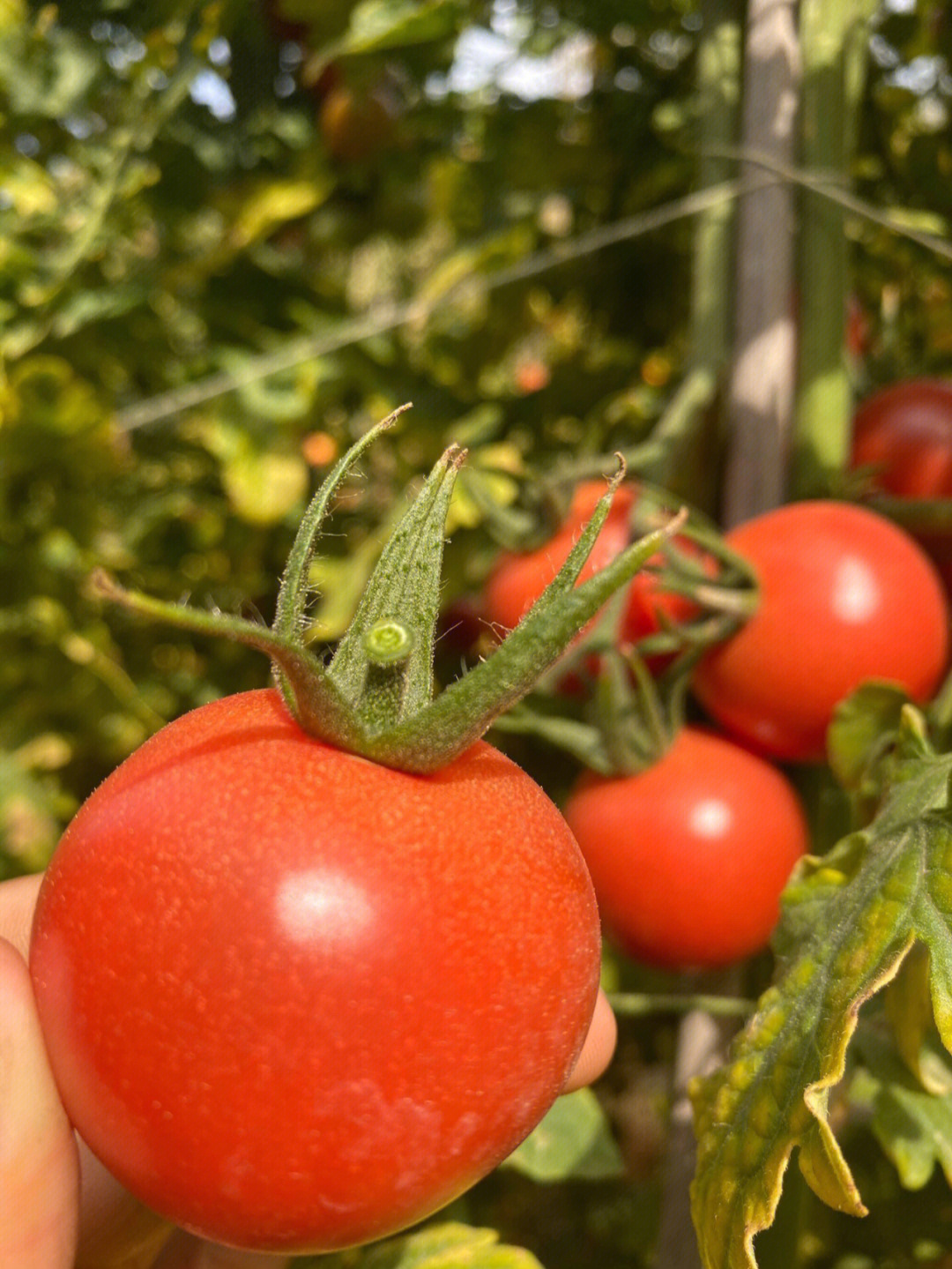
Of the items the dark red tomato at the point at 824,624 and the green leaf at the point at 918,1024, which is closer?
the green leaf at the point at 918,1024

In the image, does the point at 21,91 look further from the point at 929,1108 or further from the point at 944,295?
the point at 929,1108

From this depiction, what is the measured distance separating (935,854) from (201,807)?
295 mm

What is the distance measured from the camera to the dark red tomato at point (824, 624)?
75cm

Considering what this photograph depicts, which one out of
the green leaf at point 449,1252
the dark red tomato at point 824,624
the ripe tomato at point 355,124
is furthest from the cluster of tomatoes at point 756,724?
the ripe tomato at point 355,124

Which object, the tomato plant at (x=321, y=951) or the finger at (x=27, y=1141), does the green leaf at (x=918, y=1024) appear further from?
the finger at (x=27, y=1141)

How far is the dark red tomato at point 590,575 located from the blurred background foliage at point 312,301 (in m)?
0.03

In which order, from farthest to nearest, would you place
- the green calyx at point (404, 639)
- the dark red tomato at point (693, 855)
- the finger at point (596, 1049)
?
the dark red tomato at point (693, 855) < the finger at point (596, 1049) < the green calyx at point (404, 639)

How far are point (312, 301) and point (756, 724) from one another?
0.71 meters

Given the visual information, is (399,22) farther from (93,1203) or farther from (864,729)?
(93,1203)

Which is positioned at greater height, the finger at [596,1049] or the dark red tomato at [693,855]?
the finger at [596,1049]

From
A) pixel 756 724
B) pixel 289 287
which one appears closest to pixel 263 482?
pixel 289 287

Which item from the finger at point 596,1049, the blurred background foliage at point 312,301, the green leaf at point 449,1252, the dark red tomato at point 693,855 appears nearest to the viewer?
the finger at point 596,1049

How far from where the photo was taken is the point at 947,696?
701mm

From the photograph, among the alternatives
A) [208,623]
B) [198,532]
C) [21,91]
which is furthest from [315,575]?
[208,623]
